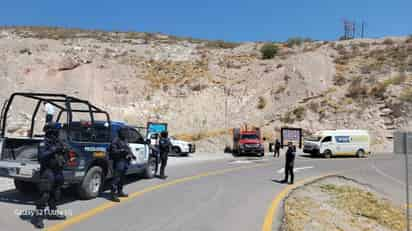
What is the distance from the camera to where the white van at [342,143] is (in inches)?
1131

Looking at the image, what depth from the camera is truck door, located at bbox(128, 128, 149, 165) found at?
11703 millimetres

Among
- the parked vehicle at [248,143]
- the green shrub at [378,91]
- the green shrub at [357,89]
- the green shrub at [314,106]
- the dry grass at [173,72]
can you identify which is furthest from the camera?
the dry grass at [173,72]

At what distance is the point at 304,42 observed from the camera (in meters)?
60.8

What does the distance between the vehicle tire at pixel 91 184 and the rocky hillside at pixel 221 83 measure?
23204 mm

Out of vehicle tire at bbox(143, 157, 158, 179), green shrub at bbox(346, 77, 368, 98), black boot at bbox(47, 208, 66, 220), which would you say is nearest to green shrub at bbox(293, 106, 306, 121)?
green shrub at bbox(346, 77, 368, 98)

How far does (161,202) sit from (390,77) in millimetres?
42936

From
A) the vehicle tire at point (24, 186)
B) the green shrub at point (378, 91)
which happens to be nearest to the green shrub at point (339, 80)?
the green shrub at point (378, 91)

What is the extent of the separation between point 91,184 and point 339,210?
6731 mm

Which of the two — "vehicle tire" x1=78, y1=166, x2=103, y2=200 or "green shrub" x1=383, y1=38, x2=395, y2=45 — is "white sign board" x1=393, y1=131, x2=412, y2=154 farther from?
"green shrub" x1=383, y1=38, x2=395, y2=45

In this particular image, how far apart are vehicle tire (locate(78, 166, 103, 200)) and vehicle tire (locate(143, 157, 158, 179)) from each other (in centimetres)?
340

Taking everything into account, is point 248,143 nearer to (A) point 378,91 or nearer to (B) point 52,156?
(A) point 378,91

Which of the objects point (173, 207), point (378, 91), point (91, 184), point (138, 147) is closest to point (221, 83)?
point (378, 91)

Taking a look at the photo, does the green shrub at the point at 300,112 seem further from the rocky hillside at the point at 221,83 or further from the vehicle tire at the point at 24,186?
the vehicle tire at the point at 24,186

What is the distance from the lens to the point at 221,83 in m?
47.4
